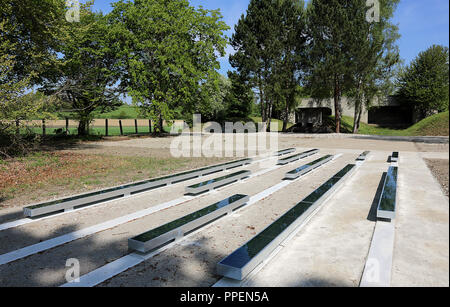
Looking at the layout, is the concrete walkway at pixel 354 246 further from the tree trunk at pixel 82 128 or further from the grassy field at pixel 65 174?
the tree trunk at pixel 82 128

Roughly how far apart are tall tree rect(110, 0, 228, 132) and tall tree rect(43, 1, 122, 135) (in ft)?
3.39

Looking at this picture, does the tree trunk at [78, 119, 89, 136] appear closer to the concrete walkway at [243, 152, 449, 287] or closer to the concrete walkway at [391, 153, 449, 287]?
the concrete walkway at [243, 152, 449, 287]

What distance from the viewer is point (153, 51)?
22344 mm

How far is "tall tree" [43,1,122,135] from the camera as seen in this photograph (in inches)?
779

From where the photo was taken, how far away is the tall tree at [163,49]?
835 inches

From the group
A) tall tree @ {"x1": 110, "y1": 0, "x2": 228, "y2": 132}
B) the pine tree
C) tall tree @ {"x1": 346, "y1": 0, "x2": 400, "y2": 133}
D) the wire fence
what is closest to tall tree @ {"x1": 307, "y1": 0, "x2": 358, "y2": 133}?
tall tree @ {"x1": 346, "y1": 0, "x2": 400, "y2": 133}

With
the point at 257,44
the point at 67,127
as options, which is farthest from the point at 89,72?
the point at 257,44

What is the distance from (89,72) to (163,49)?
5.77 m

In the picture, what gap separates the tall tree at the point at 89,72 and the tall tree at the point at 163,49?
1.03 meters

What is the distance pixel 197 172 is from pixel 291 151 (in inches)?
277

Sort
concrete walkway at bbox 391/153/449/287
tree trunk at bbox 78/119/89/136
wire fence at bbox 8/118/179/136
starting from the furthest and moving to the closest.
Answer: tree trunk at bbox 78/119/89/136, wire fence at bbox 8/118/179/136, concrete walkway at bbox 391/153/449/287

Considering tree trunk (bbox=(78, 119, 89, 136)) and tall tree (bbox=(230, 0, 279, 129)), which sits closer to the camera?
tree trunk (bbox=(78, 119, 89, 136))

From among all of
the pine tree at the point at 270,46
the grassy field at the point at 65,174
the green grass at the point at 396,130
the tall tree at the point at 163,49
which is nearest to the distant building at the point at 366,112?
the green grass at the point at 396,130
